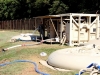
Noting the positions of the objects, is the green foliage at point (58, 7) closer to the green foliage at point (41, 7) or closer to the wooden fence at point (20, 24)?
the green foliage at point (41, 7)

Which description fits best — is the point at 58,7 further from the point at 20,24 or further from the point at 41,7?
the point at 20,24

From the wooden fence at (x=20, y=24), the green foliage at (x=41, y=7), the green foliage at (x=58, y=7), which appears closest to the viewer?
the green foliage at (x=41, y=7)

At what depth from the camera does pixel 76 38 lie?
19.9 metres

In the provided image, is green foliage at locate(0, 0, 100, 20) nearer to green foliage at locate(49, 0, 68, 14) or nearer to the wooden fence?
green foliage at locate(49, 0, 68, 14)

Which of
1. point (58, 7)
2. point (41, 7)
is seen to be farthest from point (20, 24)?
point (58, 7)

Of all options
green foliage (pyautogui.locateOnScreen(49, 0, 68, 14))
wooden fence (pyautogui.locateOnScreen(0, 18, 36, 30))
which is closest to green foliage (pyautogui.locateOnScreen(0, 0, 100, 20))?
green foliage (pyautogui.locateOnScreen(49, 0, 68, 14))

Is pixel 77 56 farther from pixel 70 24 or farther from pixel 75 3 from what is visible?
pixel 75 3

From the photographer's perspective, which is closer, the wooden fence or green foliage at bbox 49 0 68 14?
green foliage at bbox 49 0 68 14

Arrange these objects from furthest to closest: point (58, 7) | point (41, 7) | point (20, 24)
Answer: point (41, 7) < point (20, 24) < point (58, 7)

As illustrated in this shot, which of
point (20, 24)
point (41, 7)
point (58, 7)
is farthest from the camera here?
point (41, 7)

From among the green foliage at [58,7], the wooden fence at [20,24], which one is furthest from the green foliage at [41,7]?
the wooden fence at [20,24]

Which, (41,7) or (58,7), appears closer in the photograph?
(58,7)

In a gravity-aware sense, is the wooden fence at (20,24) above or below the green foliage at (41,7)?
below

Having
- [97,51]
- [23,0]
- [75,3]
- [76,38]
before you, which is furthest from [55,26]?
[23,0]
